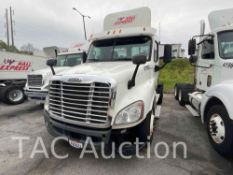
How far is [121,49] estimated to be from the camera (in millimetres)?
4410

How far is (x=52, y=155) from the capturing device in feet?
11.5

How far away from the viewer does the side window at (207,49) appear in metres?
4.53

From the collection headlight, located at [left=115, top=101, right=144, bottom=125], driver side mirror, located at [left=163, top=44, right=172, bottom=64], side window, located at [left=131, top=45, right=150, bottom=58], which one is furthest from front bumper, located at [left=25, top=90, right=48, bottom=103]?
headlight, located at [left=115, top=101, right=144, bottom=125]

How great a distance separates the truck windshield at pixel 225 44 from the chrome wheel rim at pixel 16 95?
8.20m

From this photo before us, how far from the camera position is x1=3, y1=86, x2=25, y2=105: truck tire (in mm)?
7926

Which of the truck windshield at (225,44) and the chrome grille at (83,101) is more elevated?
the truck windshield at (225,44)

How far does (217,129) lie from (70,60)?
6563 millimetres

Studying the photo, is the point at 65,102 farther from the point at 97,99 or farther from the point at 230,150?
the point at 230,150

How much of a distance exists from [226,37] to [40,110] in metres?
6.50

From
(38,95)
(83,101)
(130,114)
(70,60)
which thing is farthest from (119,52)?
(70,60)

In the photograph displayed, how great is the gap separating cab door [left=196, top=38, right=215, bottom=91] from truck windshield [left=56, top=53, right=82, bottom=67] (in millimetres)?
4861

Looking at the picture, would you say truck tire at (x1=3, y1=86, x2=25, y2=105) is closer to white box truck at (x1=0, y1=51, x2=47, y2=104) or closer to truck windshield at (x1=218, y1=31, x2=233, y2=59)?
white box truck at (x1=0, y1=51, x2=47, y2=104)

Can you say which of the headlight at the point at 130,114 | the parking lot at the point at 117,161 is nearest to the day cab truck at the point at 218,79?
the parking lot at the point at 117,161

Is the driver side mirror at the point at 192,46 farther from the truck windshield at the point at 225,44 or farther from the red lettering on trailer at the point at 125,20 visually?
the red lettering on trailer at the point at 125,20
